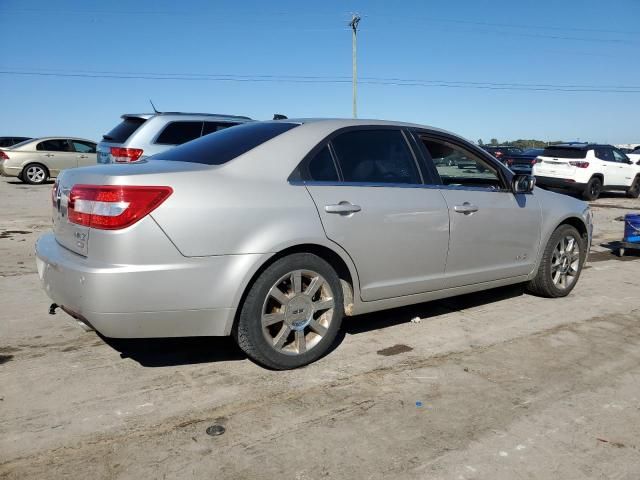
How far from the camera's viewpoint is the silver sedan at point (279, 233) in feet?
9.82

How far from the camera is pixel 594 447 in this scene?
2.71m

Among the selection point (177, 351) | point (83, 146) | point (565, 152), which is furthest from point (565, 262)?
point (83, 146)

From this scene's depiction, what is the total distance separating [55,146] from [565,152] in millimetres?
15807

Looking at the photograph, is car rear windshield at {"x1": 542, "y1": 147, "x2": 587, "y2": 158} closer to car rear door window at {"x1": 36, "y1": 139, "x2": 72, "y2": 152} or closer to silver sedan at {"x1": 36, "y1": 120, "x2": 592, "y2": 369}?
silver sedan at {"x1": 36, "y1": 120, "x2": 592, "y2": 369}

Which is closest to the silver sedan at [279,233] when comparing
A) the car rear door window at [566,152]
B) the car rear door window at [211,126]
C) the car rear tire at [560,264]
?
the car rear tire at [560,264]

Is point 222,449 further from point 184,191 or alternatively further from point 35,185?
point 35,185

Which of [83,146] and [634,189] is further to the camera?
[83,146]

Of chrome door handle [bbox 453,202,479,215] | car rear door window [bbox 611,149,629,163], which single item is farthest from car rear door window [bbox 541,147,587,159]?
chrome door handle [bbox 453,202,479,215]

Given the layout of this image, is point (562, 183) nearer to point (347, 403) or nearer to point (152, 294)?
point (347, 403)

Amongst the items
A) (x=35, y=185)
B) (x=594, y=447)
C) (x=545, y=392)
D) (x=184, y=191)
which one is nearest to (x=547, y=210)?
(x=545, y=392)

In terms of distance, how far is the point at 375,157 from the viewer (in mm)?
4004

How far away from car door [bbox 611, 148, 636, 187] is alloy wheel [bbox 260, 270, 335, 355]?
1631cm

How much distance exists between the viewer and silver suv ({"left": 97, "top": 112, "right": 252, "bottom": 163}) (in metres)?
8.27

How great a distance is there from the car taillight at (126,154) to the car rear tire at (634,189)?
15.5m
